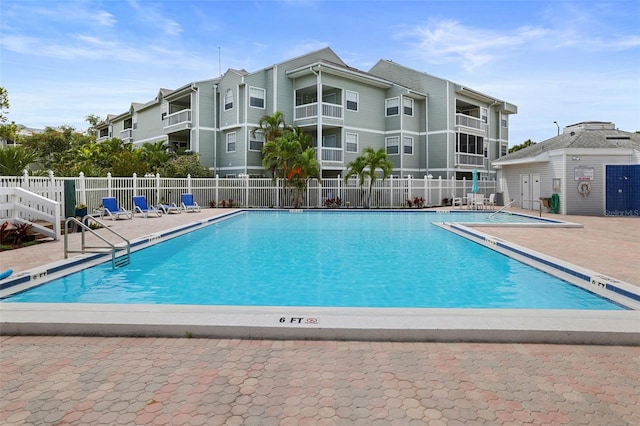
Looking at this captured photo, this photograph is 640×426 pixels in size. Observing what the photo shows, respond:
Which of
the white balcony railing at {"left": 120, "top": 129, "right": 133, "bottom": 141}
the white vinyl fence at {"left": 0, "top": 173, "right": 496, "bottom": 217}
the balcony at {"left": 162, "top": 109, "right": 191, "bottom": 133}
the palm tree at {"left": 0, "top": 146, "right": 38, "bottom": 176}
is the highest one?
the white balcony railing at {"left": 120, "top": 129, "right": 133, "bottom": 141}

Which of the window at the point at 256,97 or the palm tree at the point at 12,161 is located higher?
the window at the point at 256,97

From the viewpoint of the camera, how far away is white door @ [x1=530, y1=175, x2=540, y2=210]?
23.1 m

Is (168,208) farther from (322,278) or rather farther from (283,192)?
(322,278)

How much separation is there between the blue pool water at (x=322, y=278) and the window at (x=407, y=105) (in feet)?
65.3

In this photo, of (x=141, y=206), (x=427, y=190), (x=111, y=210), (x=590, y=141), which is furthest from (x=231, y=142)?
(x=590, y=141)

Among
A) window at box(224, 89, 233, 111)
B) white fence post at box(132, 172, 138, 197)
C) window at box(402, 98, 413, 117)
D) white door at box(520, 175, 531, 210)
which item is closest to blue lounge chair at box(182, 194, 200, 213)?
white fence post at box(132, 172, 138, 197)

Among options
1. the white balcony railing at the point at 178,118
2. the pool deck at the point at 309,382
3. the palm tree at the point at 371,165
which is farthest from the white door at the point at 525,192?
the pool deck at the point at 309,382

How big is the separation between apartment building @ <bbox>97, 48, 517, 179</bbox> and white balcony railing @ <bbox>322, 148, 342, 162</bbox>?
2.6 inches

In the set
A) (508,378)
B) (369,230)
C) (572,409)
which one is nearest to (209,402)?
(508,378)

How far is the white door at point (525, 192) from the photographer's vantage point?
2417 centimetres

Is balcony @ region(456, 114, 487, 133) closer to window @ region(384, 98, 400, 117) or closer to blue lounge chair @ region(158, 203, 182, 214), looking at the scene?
window @ region(384, 98, 400, 117)

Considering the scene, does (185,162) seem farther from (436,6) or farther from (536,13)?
(536,13)

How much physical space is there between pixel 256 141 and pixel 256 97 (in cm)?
289

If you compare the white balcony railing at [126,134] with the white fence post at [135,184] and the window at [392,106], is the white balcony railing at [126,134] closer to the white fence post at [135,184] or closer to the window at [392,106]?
the white fence post at [135,184]
